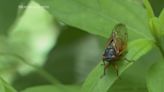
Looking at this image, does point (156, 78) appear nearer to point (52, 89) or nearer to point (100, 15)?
point (100, 15)

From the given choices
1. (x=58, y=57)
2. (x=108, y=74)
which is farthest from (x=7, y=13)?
(x=108, y=74)

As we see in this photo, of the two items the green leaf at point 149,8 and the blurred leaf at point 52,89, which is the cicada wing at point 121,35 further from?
the blurred leaf at point 52,89

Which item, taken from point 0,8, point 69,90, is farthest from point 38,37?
point 69,90

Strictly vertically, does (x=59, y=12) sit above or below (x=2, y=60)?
above

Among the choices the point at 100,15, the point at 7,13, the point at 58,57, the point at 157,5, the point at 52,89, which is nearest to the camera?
the point at 100,15

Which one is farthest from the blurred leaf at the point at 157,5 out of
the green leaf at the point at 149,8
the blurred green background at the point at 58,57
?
the green leaf at the point at 149,8

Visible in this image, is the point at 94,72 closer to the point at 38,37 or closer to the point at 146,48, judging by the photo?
the point at 146,48

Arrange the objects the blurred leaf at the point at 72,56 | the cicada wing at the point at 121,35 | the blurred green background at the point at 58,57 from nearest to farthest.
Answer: the cicada wing at the point at 121,35, the blurred green background at the point at 58,57, the blurred leaf at the point at 72,56
